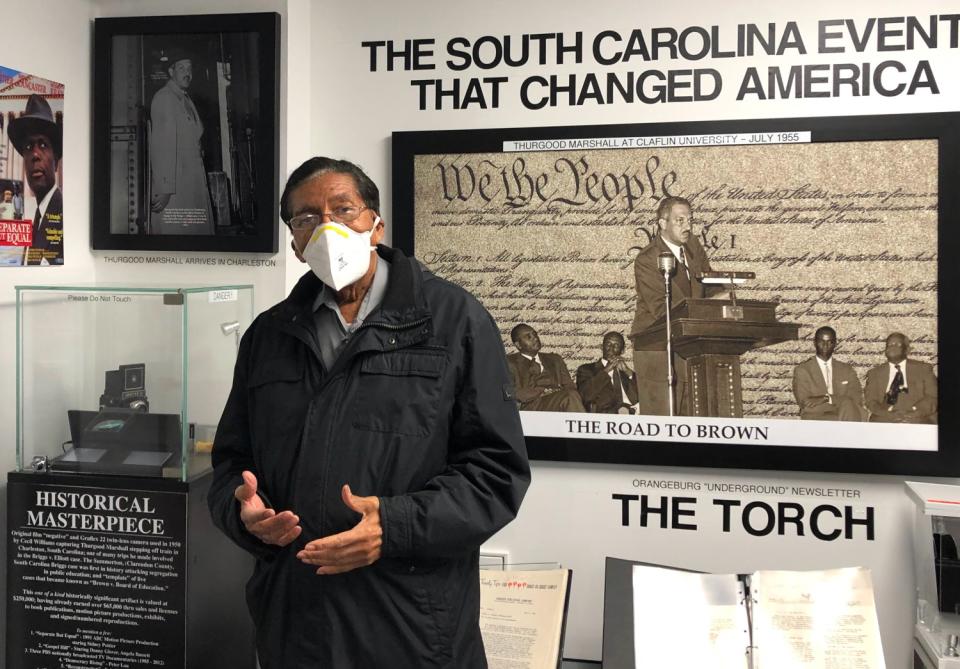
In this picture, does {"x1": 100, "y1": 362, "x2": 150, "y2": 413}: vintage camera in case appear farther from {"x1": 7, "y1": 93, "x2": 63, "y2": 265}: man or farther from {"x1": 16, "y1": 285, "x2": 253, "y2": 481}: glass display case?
{"x1": 7, "y1": 93, "x2": 63, "y2": 265}: man

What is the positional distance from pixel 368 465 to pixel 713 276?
4.41ft

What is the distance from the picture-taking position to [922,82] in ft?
7.72

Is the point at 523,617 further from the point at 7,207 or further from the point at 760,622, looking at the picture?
the point at 7,207

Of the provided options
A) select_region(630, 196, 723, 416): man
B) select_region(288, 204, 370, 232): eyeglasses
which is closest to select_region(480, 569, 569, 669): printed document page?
select_region(630, 196, 723, 416): man

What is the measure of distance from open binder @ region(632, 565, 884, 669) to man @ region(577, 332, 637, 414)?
536mm

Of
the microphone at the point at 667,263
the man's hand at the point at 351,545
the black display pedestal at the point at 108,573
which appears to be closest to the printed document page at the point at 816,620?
the microphone at the point at 667,263

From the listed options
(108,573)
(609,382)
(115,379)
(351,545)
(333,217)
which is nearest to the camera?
(351,545)

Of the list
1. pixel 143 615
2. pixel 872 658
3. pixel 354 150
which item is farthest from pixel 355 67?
pixel 872 658

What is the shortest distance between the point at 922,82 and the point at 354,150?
64.0 inches

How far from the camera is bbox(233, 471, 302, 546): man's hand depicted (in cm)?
141

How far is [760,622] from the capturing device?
2104mm

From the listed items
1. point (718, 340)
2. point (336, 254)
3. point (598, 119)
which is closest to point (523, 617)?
point (718, 340)

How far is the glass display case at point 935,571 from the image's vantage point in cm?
213

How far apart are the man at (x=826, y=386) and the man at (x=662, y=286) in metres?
0.31
